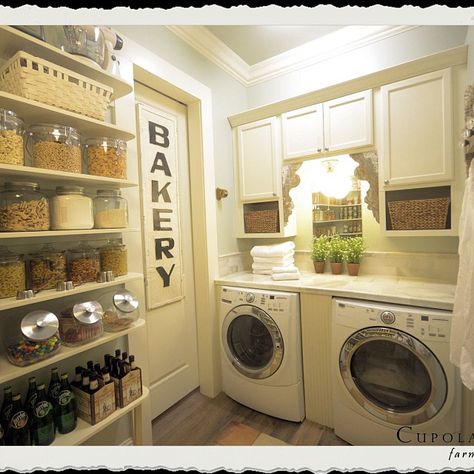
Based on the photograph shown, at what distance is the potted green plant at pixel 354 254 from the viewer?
191cm

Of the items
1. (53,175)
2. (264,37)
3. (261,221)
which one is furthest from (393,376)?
(264,37)

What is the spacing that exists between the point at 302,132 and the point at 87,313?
1.81 m

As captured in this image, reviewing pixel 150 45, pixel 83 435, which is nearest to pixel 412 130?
pixel 150 45

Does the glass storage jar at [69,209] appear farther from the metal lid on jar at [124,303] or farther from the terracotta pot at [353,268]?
the terracotta pot at [353,268]

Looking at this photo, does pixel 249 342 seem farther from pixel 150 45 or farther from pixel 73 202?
Result: pixel 150 45

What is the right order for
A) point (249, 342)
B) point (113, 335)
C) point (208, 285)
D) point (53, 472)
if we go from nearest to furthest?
point (53, 472) → point (113, 335) → point (249, 342) → point (208, 285)

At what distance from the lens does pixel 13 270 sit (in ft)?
2.82

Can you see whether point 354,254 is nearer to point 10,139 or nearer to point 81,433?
point 81,433

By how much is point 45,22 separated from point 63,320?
1.09 m

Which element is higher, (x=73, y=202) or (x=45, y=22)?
(x=45, y=22)

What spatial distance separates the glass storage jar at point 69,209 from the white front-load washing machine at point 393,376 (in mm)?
1354

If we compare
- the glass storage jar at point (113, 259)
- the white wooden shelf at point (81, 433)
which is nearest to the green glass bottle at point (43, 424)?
the white wooden shelf at point (81, 433)

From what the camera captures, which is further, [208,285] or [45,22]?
[208,285]

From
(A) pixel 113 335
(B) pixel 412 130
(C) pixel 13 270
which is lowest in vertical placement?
(A) pixel 113 335
